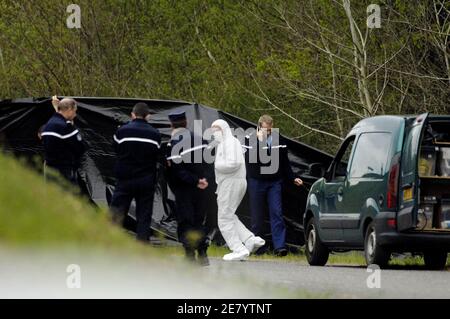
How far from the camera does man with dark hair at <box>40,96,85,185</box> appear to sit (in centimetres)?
1752

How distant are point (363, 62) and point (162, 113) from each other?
4.18 metres

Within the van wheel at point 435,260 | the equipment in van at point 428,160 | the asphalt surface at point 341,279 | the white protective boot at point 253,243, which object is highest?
the equipment in van at point 428,160

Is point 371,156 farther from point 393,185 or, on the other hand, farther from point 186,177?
point 186,177

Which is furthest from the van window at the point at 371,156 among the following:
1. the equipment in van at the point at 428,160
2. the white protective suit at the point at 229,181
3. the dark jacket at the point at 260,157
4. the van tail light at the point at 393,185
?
the dark jacket at the point at 260,157

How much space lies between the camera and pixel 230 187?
1923 cm

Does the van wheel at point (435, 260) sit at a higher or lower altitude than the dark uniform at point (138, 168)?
lower

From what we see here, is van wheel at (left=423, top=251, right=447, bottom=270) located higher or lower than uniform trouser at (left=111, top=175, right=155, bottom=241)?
lower

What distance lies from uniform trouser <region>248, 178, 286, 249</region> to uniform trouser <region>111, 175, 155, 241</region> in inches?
145

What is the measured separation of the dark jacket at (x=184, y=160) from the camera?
1652 centimetres

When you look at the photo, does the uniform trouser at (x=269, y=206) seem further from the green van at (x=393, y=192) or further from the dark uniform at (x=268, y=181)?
the green van at (x=393, y=192)

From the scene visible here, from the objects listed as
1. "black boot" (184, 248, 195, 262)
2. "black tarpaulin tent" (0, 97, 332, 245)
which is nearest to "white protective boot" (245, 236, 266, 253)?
"black tarpaulin tent" (0, 97, 332, 245)

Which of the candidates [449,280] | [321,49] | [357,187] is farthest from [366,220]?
[321,49]

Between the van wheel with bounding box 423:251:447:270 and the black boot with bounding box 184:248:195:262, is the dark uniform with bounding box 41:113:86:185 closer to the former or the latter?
the black boot with bounding box 184:248:195:262

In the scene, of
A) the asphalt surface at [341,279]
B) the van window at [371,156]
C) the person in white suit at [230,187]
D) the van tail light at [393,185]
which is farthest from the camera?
the person in white suit at [230,187]
